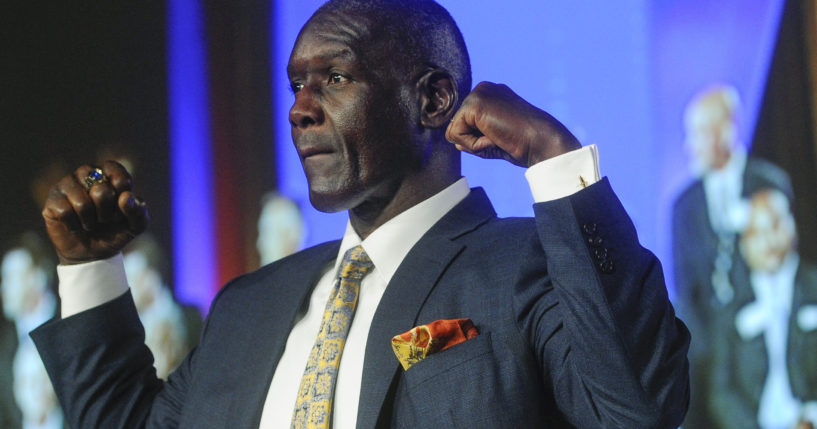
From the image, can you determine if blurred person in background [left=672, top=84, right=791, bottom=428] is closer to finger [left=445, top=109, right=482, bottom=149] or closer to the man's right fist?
finger [left=445, top=109, right=482, bottom=149]

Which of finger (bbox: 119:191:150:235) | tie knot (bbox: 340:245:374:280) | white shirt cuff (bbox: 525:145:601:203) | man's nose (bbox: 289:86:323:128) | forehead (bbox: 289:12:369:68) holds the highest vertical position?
forehead (bbox: 289:12:369:68)

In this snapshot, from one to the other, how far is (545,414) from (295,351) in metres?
0.43

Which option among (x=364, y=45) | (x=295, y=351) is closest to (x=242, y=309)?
(x=295, y=351)

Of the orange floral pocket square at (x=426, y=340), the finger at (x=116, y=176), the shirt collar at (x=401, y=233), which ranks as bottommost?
the orange floral pocket square at (x=426, y=340)

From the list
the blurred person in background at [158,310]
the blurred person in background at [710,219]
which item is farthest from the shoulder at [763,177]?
the blurred person in background at [158,310]

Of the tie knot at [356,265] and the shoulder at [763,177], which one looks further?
the shoulder at [763,177]

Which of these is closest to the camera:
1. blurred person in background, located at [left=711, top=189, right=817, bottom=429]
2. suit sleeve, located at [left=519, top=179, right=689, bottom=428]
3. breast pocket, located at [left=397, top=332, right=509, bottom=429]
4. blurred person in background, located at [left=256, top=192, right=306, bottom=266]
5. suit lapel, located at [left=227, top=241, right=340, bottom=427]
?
suit sleeve, located at [left=519, top=179, right=689, bottom=428]

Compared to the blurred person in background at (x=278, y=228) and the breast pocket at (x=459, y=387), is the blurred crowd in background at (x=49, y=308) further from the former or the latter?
the breast pocket at (x=459, y=387)

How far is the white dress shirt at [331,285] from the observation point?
4.05 feet

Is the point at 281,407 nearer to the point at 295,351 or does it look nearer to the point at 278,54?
the point at 295,351

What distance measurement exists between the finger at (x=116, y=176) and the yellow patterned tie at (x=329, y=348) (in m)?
0.37

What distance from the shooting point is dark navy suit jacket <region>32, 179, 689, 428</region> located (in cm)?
99

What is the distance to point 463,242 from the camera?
1.34 meters

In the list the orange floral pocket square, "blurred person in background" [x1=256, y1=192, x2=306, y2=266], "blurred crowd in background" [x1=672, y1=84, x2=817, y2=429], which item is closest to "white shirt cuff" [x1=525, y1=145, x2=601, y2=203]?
the orange floral pocket square
